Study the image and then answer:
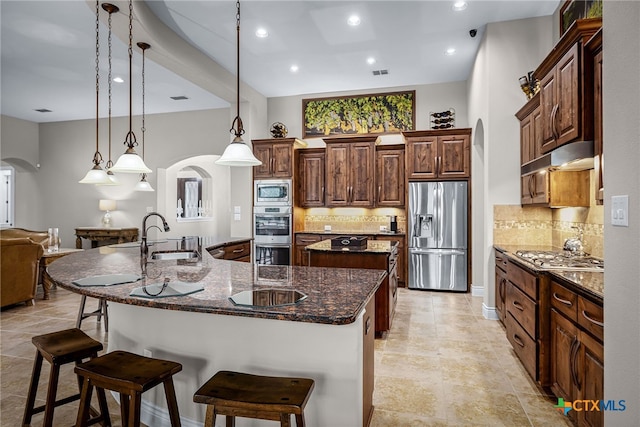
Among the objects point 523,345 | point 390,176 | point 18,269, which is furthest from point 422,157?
point 18,269

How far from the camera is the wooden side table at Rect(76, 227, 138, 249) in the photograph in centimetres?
780

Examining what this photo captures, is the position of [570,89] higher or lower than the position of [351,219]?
higher

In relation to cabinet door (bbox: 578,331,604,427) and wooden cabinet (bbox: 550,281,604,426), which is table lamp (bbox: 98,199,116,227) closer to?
wooden cabinet (bbox: 550,281,604,426)

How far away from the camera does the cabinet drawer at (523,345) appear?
→ 259 cm

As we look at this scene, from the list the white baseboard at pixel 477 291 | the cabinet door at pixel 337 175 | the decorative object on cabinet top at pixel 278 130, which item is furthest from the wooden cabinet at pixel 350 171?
the white baseboard at pixel 477 291

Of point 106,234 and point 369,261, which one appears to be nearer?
point 369,261

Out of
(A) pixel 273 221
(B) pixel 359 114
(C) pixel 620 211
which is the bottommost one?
(A) pixel 273 221

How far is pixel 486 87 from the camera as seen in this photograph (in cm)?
439

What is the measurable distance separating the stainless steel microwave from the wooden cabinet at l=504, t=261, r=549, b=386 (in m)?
3.89

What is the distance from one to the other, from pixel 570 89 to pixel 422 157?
3240mm

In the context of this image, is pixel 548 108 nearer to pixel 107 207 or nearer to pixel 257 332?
pixel 257 332

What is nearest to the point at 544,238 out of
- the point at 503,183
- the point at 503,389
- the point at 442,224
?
the point at 503,183

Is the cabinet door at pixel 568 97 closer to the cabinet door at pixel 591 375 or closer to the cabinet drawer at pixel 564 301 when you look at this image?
the cabinet drawer at pixel 564 301

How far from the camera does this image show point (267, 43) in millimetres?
4762
